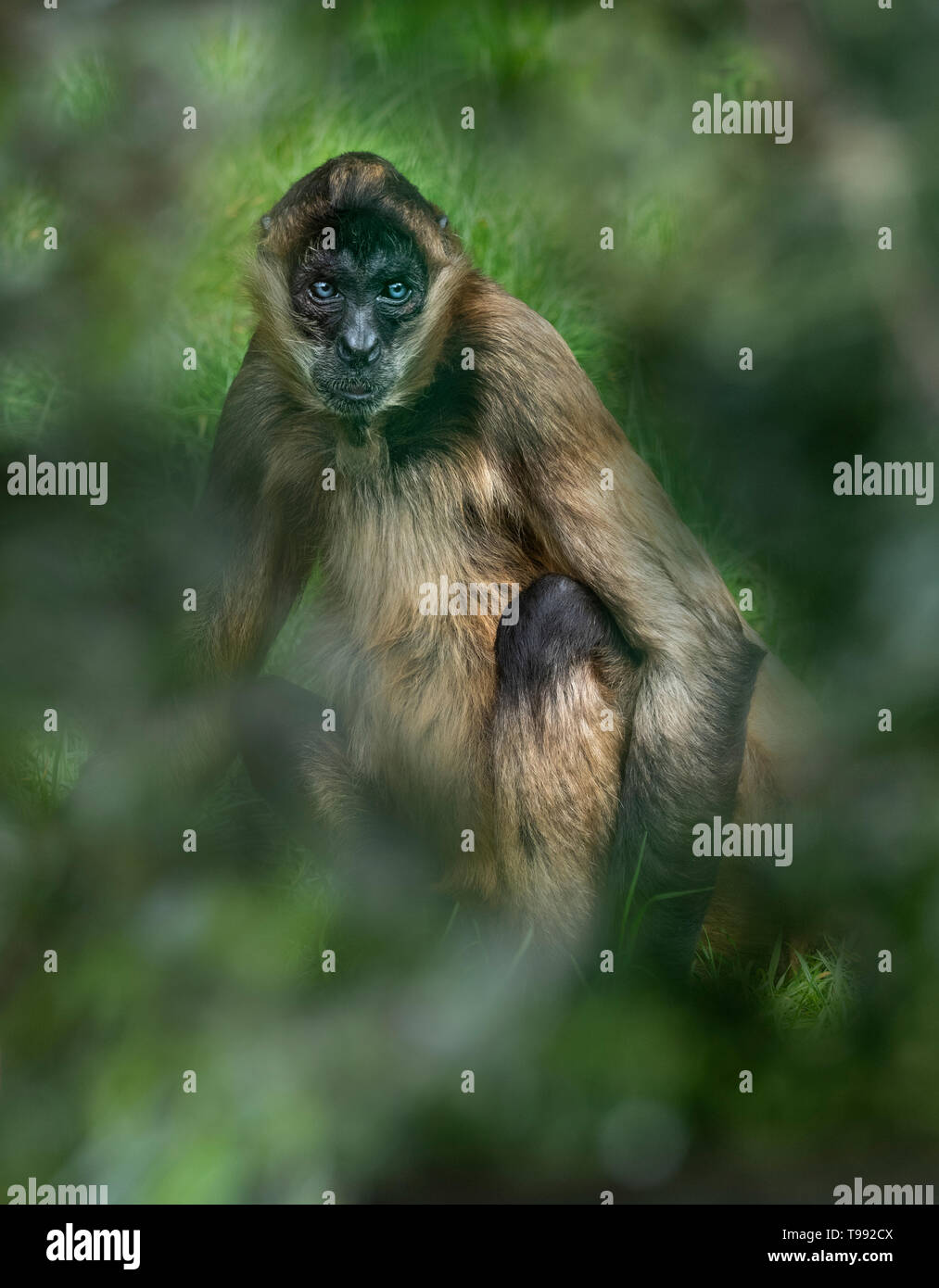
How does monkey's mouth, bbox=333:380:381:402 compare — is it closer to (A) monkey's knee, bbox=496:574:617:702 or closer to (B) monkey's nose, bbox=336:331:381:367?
(B) monkey's nose, bbox=336:331:381:367

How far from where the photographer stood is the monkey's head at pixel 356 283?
8.45ft

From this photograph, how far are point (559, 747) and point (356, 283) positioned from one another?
46.4 inches

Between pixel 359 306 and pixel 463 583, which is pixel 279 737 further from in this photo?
pixel 359 306

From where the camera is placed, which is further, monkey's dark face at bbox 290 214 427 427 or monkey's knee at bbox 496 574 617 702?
monkey's knee at bbox 496 574 617 702

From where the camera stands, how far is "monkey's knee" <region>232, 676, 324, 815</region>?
3002 mm

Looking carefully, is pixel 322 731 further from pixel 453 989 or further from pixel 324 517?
pixel 453 989

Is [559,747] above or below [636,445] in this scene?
below

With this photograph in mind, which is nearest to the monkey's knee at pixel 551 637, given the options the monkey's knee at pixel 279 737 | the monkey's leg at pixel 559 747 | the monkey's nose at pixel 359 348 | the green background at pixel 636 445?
the monkey's leg at pixel 559 747

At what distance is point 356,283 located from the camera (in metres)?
2.67


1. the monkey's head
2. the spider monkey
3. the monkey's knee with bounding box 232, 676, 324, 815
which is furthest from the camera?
the monkey's knee with bounding box 232, 676, 324, 815

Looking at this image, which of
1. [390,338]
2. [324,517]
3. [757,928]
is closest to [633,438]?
[390,338]

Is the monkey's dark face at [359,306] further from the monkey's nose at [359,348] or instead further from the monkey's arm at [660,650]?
the monkey's arm at [660,650]

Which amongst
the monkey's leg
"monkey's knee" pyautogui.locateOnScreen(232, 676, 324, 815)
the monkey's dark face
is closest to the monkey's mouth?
the monkey's dark face

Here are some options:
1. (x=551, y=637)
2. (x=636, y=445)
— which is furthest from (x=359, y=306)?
(x=551, y=637)
